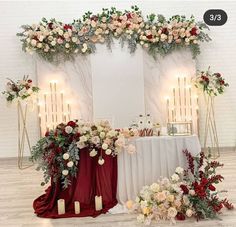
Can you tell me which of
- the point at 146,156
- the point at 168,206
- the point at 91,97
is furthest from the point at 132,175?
the point at 91,97

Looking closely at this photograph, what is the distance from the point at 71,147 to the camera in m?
3.68

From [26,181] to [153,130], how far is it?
2347 millimetres

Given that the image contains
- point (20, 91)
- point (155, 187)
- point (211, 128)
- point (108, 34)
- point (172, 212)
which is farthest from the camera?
point (211, 128)

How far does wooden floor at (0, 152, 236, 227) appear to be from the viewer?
3.50 metres

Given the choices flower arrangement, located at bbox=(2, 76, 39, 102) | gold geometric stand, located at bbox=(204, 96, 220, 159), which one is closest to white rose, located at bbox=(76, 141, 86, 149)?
flower arrangement, located at bbox=(2, 76, 39, 102)

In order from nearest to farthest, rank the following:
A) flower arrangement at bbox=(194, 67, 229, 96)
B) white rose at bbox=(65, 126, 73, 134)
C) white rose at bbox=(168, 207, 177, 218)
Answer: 1. white rose at bbox=(168, 207, 177, 218)
2. white rose at bbox=(65, 126, 73, 134)
3. flower arrangement at bbox=(194, 67, 229, 96)

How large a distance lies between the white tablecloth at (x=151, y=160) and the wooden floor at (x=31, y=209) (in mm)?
379

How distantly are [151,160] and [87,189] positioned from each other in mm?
752

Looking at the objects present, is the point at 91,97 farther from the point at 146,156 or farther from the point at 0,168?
the point at 146,156

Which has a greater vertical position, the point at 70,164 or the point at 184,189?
the point at 70,164

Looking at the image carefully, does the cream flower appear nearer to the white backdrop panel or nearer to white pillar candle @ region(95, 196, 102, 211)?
white pillar candle @ region(95, 196, 102, 211)

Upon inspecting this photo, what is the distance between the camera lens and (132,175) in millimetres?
3887

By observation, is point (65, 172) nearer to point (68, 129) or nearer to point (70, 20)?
point (68, 129)

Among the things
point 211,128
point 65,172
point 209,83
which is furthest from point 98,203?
point 211,128
